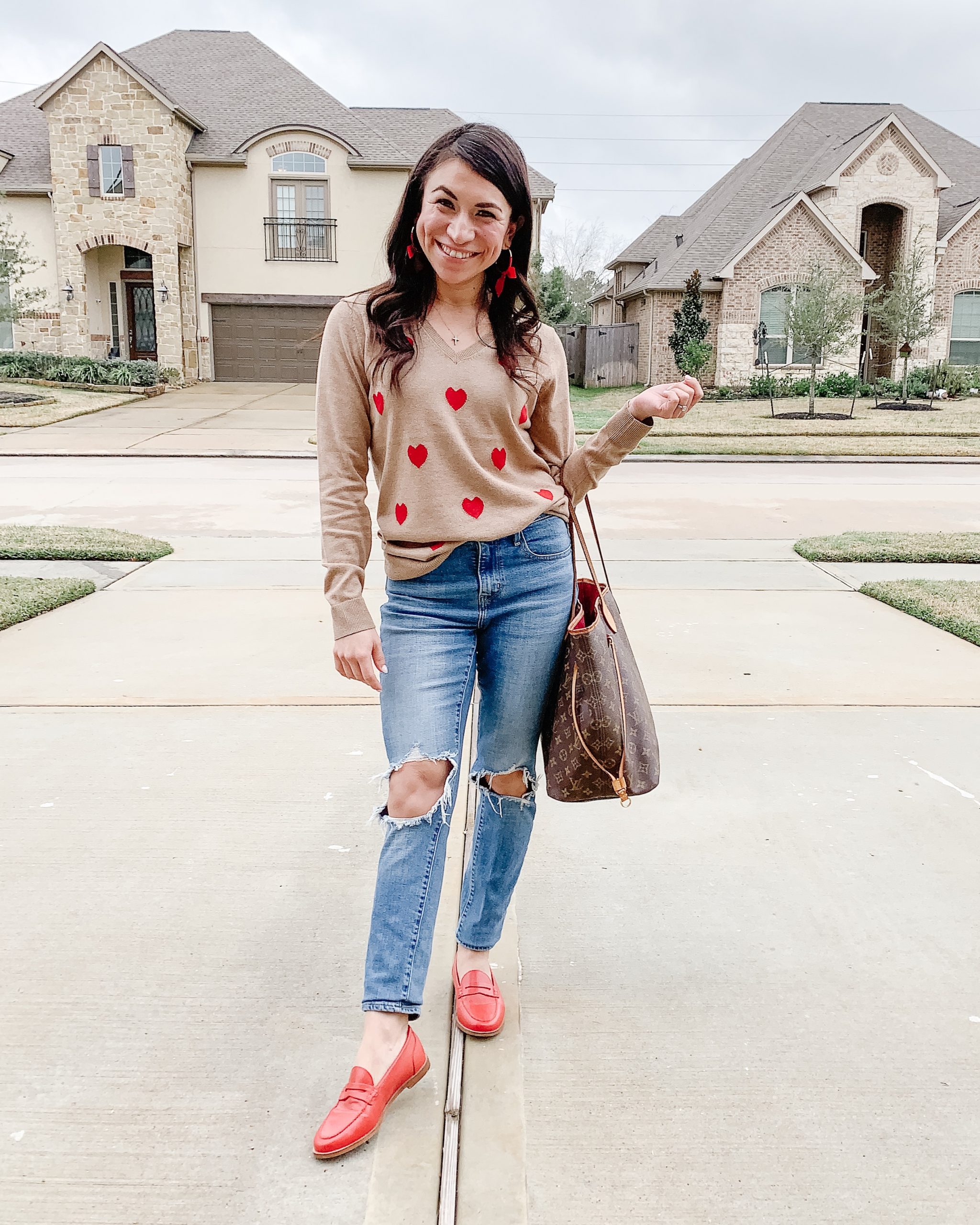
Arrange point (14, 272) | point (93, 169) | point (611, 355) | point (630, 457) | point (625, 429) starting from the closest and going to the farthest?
1. point (625, 429)
2. point (630, 457)
3. point (14, 272)
4. point (93, 169)
5. point (611, 355)

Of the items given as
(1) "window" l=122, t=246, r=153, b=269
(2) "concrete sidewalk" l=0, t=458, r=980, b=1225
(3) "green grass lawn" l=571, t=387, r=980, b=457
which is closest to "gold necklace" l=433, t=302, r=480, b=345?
(2) "concrete sidewalk" l=0, t=458, r=980, b=1225

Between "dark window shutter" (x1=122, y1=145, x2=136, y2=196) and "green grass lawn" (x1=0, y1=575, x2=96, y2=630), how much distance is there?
23.4 m

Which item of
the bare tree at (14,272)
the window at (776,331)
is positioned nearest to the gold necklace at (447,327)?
the bare tree at (14,272)

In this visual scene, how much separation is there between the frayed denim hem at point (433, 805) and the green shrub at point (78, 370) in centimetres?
2545

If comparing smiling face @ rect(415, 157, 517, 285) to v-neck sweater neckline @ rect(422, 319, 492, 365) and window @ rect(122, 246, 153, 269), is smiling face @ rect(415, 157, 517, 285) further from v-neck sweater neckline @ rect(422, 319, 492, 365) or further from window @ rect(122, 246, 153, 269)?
window @ rect(122, 246, 153, 269)

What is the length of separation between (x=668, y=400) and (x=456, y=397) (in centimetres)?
44

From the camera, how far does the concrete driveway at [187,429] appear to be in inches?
599

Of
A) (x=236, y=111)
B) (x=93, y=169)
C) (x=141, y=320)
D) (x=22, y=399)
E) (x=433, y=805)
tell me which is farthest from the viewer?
(x=141, y=320)

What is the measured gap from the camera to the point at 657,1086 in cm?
206

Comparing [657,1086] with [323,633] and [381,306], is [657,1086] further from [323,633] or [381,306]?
[323,633]

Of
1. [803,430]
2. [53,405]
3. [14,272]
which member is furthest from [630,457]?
[14,272]

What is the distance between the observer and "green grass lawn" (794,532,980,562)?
7160mm

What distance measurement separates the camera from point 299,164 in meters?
27.7

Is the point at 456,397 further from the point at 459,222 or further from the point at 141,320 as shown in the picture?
the point at 141,320
